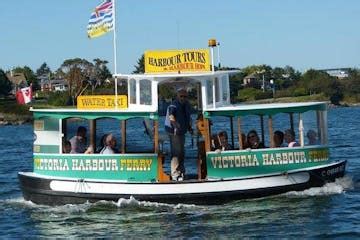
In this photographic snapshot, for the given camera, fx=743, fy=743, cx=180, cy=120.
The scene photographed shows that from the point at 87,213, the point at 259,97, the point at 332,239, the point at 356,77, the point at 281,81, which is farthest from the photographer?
the point at 356,77

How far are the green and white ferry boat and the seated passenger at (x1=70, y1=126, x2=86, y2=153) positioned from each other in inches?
8.2

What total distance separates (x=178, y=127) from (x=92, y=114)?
7.29 ft

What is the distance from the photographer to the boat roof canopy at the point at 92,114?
60.1 ft

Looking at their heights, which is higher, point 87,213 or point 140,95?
point 140,95

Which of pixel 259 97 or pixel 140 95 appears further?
pixel 259 97

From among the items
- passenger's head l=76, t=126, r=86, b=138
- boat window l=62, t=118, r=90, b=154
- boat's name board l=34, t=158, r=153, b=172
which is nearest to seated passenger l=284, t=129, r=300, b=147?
Answer: boat's name board l=34, t=158, r=153, b=172

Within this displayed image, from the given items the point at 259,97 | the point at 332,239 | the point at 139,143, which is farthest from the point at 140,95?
the point at 259,97

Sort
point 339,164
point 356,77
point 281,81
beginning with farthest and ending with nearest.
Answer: point 356,77
point 281,81
point 339,164

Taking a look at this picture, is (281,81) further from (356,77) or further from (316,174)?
(316,174)

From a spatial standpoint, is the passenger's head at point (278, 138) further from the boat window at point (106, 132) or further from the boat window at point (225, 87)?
the boat window at point (106, 132)

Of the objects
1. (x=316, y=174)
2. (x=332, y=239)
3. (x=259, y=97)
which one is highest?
(x=259, y=97)

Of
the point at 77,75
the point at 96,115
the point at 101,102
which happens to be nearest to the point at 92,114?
the point at 96,115

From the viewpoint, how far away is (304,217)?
16.6 meters

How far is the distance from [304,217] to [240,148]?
8.86 feet
